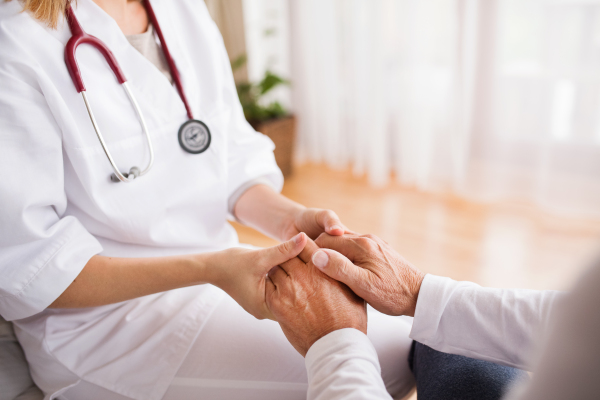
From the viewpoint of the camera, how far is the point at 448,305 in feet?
2.45

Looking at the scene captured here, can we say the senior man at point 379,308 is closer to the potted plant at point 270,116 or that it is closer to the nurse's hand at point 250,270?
the nurse's hand at point 250,270

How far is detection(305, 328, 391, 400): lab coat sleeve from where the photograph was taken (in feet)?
1.90

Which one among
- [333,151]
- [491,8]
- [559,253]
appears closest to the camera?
[559,253]

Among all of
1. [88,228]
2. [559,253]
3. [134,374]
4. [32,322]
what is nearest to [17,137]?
[88,228]

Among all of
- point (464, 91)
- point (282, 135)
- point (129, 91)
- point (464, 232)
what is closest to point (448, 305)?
point (129, 91)

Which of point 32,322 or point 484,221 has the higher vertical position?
point 32,322

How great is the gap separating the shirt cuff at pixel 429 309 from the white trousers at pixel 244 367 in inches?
5.3

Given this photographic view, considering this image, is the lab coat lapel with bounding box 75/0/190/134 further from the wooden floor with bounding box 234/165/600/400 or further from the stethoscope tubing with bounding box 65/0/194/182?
the wooden floor with bounding box 234/165/600/400

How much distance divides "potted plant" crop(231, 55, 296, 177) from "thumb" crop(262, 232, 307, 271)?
1857 millimetres

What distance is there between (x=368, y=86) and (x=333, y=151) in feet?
1.72

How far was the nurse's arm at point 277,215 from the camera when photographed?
3.22 ft

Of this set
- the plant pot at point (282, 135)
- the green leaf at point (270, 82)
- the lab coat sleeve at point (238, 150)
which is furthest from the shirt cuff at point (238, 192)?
the green leaf at point (270, 82)

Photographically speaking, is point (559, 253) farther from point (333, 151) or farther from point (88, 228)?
point (88, 228)

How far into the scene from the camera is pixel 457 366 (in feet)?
2.43
